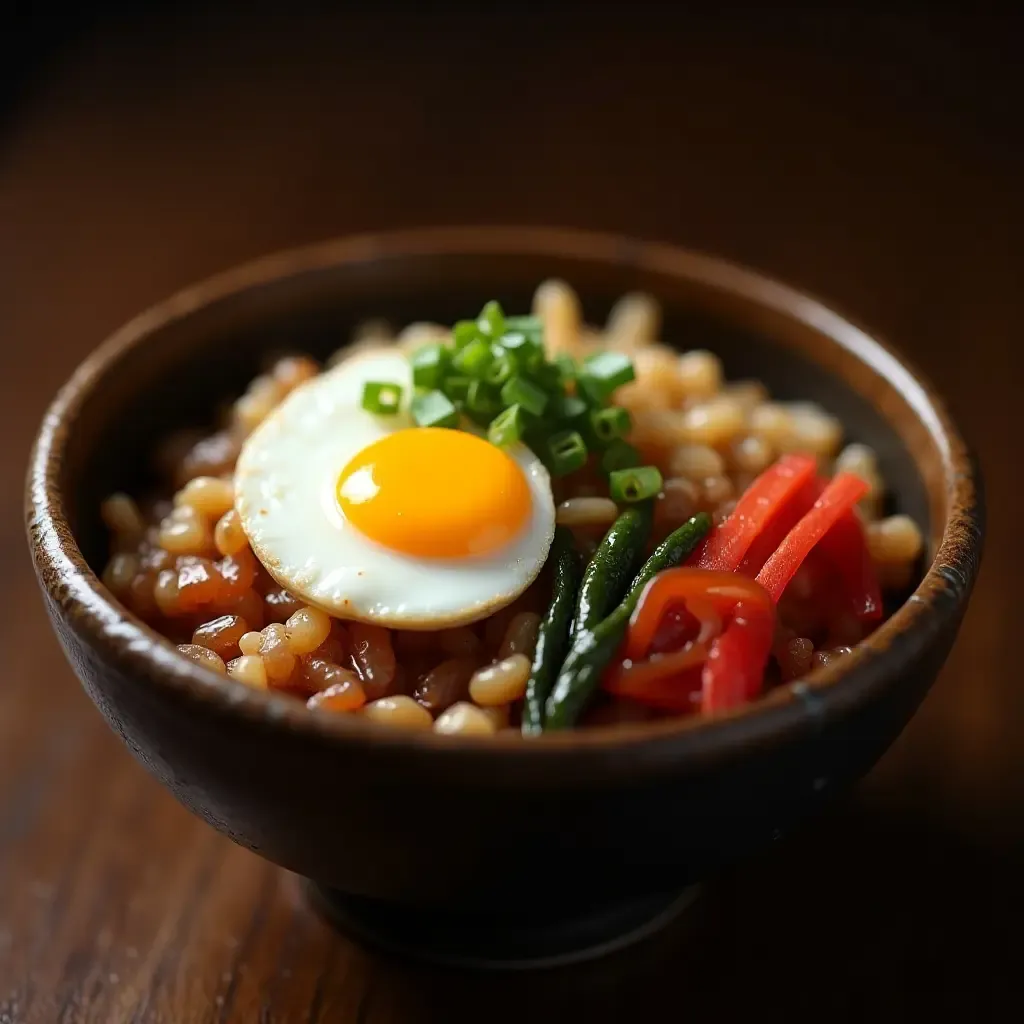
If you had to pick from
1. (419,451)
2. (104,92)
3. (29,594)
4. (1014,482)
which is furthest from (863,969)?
(104,92)

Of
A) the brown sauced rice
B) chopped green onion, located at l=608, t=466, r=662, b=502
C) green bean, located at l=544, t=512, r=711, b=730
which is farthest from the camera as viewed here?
chopped green onion, located at l=608, t=466, r=662, b=502

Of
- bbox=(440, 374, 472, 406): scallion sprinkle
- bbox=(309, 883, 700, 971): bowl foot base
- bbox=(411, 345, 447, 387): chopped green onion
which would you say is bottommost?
bbox=(309, 883, 700, 971): bowl foot base

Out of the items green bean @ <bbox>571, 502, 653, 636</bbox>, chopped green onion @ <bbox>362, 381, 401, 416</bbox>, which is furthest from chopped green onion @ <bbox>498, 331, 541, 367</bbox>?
green bean @ <bbox>571, 502, 653, 636</bbox>

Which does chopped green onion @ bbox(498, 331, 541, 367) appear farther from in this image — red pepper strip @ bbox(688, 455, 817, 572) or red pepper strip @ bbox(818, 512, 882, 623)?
red pepper strip @ bbox(818, 512, 882, 623)

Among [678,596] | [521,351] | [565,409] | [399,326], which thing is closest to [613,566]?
[678,596]

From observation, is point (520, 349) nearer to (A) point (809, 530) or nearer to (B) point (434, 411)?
(B) point (434, 411)

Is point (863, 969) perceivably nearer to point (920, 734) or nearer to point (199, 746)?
point (920, 734)
